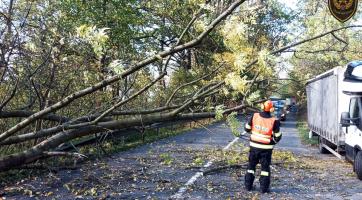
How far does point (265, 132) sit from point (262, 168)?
28.8 inches

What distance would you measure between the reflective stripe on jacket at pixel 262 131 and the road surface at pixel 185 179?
97 cm

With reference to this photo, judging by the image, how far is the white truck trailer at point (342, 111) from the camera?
11.3 meters

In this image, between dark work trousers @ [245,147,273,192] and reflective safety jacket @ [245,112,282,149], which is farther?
reflective safety jacket @ [245,112,282,149]

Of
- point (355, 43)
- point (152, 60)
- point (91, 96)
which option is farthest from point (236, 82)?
point (355, 43)

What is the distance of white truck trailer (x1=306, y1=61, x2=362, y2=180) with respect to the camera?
11.3 metres

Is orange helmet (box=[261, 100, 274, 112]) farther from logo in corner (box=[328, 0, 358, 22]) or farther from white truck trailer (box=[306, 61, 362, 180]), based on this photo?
logo in corner (box=[328, 0, 358, 22])

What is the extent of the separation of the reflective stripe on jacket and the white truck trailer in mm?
1568

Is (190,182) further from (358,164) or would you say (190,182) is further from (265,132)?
(358,164)

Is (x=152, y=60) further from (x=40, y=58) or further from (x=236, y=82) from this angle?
(x=40, y=58)

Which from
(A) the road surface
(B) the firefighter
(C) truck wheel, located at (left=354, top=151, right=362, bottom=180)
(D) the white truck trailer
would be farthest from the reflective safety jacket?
(C) truck wheel, located at (left=354, top=151, right=362, bottom=180)

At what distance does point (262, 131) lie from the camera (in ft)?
30.9

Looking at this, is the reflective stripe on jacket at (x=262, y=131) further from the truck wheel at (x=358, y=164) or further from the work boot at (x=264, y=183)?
the truck wheel at (x=358, y=164)

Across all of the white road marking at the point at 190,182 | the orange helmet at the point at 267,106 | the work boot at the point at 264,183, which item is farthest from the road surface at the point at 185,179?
the orange helmet at the point at 267,106

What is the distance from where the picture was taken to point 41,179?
31.8ft
